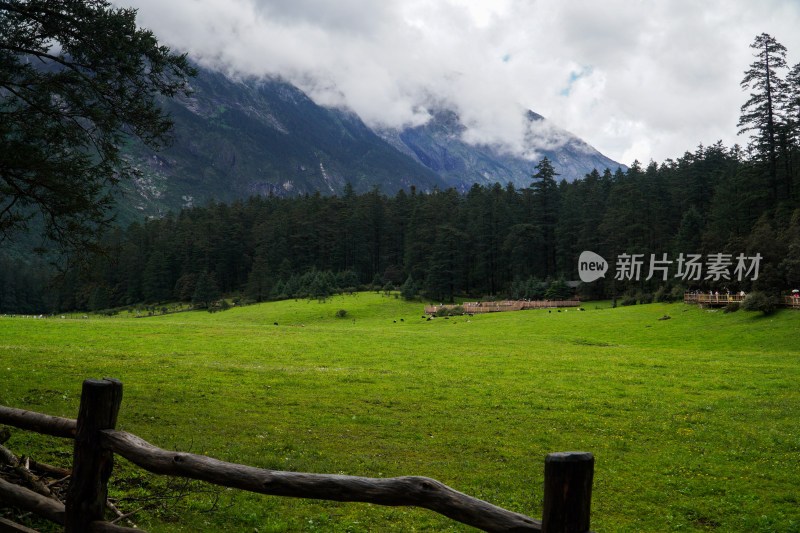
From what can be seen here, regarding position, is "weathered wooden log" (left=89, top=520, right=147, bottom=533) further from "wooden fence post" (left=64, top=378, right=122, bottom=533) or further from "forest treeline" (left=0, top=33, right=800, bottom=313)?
"forest treeline" (left=0, top=33, right=800, bottom=313)

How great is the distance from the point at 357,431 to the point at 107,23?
1378cm

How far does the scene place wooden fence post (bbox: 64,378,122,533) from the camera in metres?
5.53

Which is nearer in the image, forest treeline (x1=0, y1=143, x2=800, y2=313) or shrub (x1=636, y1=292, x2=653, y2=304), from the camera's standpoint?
shrub (x1=636, y1=292, x2=653, y2=304)

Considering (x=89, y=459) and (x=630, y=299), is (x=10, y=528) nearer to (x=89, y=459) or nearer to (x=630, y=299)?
(x=89, y=459)

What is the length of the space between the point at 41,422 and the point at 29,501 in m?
0.93

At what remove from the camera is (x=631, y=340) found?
139 feet

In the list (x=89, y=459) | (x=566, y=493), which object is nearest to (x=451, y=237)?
(x=89, y=459)

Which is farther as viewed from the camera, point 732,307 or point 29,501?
point 732,307

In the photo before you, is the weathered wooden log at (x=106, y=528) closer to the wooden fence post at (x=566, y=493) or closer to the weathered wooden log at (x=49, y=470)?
the weathered wooden log at (x=49, y=470)

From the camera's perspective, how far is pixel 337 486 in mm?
4828

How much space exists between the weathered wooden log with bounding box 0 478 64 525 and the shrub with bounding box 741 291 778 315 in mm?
52004

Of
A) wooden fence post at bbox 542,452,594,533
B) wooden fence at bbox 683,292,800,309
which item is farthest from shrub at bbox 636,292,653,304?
wooden fence post at bbox 542,452,594,533

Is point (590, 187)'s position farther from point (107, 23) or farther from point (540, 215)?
point (107, 23)

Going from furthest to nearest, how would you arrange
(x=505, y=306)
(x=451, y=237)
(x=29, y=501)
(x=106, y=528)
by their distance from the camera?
(x=451, y=237) < (x=505, y=306) < (x=29, y=501) < (x=106, y=528)
